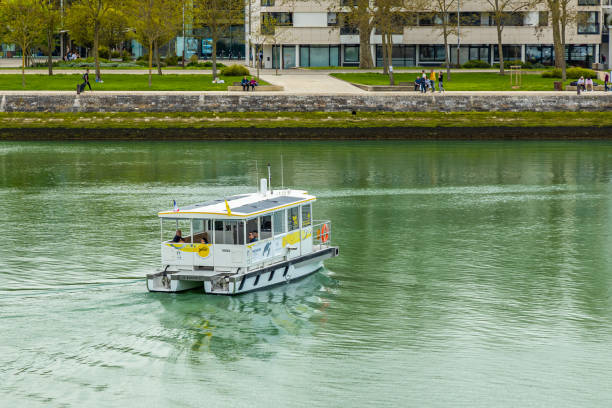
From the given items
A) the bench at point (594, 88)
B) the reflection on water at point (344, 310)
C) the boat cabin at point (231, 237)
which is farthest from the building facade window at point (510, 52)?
the boat cabin at point (231, 237)

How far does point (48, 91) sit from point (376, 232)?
Answer: 4984 cm

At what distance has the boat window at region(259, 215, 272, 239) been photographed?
2991cm

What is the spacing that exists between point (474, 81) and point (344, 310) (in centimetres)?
6835

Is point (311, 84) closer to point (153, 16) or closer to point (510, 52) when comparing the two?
point (153, 16)

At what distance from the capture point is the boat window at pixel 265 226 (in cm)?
2991

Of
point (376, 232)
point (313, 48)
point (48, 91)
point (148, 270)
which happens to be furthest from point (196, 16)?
point (148, 270)

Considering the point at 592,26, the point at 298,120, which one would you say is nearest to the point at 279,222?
the point at 298,120

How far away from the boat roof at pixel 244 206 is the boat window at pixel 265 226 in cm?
36

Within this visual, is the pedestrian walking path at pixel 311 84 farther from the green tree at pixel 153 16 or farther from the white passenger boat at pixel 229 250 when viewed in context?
the white passenger boat at pixel 229 250

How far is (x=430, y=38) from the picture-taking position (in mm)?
125938

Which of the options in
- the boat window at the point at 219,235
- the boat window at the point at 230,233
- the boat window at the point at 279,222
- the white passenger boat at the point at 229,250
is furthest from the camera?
the boat window at the point at 279,222

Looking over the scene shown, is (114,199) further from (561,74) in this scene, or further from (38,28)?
(561,74)

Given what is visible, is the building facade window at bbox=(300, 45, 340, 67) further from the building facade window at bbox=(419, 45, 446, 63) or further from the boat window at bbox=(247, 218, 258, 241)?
the boat window at bbox=(247, 218, 258, 241)

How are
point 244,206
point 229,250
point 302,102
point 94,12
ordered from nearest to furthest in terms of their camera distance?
point 229,250, point 244,206, point 302,102, point 94,12
